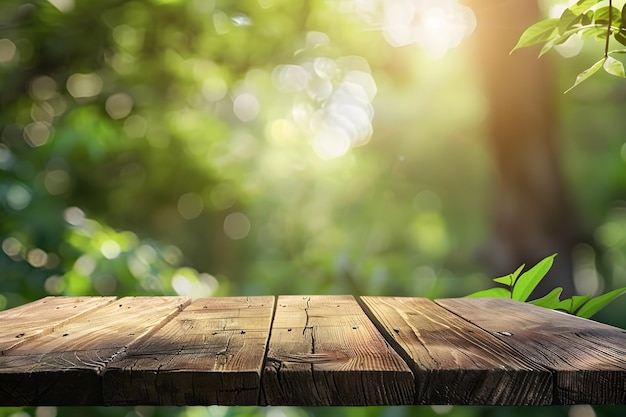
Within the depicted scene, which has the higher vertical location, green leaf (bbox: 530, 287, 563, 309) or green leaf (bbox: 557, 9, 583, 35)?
green leaf (bbox: 557, 9, 583, 35)

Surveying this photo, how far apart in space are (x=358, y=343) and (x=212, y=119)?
4.14 meters

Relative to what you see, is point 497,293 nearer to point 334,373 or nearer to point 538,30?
point 538,30

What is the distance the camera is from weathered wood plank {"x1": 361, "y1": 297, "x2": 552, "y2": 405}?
741mm

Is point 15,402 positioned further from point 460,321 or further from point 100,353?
point 460,321

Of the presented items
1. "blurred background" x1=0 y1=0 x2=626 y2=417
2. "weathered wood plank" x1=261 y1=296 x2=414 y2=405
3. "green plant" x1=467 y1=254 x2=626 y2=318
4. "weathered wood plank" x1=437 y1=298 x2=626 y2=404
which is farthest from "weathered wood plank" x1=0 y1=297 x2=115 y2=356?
"blurred background" x1=0 y1=0 x2=626 y2=417

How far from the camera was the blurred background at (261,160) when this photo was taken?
285 cm

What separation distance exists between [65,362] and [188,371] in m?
0.15

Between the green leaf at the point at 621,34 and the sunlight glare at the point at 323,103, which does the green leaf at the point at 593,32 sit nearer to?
the green leaf at the point at 621,34

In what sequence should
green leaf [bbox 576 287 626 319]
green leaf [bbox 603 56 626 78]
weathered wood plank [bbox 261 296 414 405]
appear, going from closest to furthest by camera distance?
weathered wood plank [bbox 261 296 414 405], green leaf [bbox 603 56 626 78], green leaf [bbox 576 287 626 319]

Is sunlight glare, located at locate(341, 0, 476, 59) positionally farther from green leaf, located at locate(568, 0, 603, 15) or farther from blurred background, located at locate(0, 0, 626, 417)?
green leaf, located at locate(568, 0, 603, 15)

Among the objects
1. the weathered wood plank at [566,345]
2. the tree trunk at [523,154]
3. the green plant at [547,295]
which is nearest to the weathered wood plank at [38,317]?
the weathered wood plank at [566,345]

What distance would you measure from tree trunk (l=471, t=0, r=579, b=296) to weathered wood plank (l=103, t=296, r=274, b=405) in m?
2.78

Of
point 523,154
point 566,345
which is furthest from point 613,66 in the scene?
point 523,154

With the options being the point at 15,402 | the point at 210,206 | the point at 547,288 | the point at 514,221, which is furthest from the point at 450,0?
the point at 15,402
